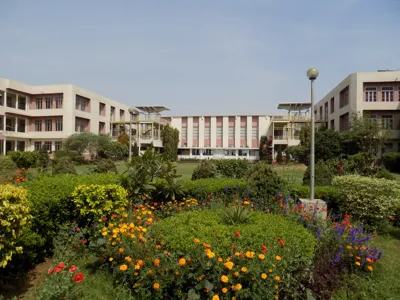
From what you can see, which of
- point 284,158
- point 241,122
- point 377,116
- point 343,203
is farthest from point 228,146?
point 343,203

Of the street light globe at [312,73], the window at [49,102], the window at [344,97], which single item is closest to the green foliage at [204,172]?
the street light globe at [312,73]

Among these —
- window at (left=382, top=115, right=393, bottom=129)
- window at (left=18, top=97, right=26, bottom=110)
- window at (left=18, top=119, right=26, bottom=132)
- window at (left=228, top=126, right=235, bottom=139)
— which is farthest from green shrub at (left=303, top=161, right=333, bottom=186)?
window at (left=18, top=97, right=26, bottom=110)

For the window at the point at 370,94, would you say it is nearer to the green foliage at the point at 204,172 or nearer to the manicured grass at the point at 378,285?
the green foliage at the point at 204,172

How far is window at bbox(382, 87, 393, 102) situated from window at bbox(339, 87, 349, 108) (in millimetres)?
3689

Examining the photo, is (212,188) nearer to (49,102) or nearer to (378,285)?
(378,285)

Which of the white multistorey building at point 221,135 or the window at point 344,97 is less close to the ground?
the window at point 344,97

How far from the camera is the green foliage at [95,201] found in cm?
466

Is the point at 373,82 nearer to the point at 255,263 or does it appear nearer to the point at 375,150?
the point at 375,150

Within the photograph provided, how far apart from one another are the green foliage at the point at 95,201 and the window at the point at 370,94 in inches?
1239

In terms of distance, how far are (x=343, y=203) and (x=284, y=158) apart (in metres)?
24.6

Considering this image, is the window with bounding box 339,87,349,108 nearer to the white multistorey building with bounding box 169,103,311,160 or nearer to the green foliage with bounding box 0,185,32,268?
the white multistorey building with bounding box 169,103,311,160

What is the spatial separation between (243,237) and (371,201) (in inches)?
179

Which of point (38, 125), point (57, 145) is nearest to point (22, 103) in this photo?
point (38, 125)

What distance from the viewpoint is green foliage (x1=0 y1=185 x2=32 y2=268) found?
115 inches
